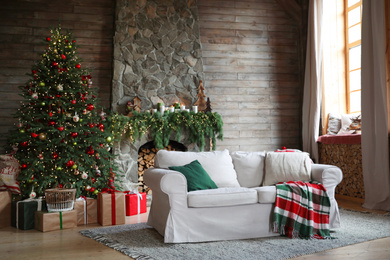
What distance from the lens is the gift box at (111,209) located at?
177 inches

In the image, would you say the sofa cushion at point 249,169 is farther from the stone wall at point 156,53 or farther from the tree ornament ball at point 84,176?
the stone wall at point 156,53

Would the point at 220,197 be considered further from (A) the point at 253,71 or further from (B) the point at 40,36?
(B) the point at 40,36

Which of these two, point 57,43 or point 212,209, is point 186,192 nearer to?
point 212,209

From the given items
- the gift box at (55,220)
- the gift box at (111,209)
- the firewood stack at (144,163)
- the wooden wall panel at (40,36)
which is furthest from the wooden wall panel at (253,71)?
the gift box at (55,220)

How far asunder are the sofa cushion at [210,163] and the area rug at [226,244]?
0.70 m

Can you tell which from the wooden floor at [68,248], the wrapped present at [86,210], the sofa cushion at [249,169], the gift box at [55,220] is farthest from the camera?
the wrapped present at [86,210]

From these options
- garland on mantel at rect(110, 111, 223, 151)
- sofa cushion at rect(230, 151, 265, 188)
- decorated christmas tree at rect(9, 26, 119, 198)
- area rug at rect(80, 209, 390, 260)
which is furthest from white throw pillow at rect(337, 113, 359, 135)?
decorated christmas tree at rect(9, 26, 119, 198)

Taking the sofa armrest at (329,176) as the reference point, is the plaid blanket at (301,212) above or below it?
below

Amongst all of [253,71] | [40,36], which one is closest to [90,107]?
[40,36]

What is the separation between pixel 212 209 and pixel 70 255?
1242 millimetres

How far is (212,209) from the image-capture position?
3656 millimetres

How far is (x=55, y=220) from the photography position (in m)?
4.27

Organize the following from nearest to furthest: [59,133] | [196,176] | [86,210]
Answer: [196,176] < [86,210] < [59,133]

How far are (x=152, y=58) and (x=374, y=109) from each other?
340 cm
